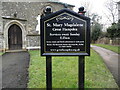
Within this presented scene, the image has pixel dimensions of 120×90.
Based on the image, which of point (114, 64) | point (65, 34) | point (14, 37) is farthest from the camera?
point (14, 37)

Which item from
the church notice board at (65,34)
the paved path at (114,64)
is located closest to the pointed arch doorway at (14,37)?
the paved path at (114,64)

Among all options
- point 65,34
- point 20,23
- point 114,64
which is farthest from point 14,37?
point 65,34

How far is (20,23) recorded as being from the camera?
12.8 m

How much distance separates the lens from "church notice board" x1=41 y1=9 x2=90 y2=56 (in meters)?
3.07

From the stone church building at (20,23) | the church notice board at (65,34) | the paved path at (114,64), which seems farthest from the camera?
the stone church building at (20,23)

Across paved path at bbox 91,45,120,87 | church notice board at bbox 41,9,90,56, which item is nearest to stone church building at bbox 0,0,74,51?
paved path at bbox 91,45,120,87

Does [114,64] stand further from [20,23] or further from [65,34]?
[20,23]

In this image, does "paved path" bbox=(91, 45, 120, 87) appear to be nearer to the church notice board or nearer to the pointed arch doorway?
the church notice board

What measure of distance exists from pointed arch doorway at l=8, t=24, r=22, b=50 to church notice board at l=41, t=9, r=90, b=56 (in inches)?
417

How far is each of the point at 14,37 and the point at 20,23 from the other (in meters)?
1.62

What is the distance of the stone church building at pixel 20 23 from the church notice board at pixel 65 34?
33.3ft

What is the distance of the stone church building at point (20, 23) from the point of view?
39.3 feet

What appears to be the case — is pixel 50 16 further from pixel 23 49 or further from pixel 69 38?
pixel 23 49

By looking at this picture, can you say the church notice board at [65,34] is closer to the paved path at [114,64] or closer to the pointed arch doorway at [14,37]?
the paved path at [114,64]
